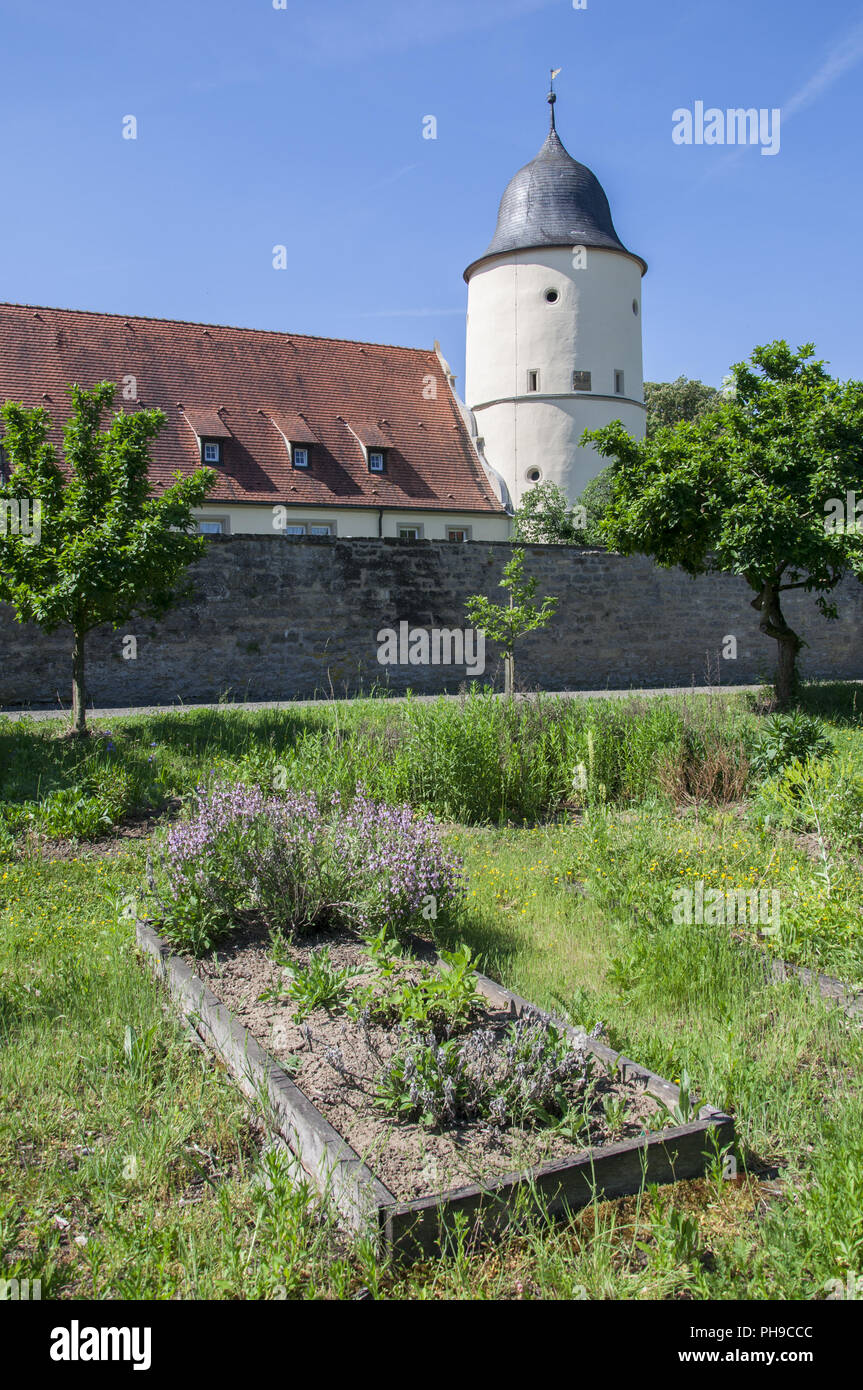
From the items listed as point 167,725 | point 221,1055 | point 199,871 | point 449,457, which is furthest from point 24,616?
point 449,457

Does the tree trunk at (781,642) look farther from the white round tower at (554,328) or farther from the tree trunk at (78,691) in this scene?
the white round tower at (554,328)

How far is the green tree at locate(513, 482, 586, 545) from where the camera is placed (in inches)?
1069

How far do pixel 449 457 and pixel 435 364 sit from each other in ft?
14.7

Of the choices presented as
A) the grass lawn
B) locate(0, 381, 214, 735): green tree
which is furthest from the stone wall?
the grass lawn

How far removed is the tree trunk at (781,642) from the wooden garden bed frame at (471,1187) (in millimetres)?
10161

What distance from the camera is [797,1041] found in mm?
3676

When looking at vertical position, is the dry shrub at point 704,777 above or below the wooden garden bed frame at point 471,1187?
above

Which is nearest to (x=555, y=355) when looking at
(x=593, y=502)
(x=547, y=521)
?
(x=593, y=502)

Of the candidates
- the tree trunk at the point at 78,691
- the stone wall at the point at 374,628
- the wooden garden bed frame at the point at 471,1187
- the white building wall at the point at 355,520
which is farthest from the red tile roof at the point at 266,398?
the wooden garden bed frame at the point at 471,1187

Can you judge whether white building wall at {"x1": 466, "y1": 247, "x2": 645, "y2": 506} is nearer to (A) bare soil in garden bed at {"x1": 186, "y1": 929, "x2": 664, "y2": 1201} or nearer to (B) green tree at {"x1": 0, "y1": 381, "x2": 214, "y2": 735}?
(B) green tree at {"x1": 0, "y1": 381, "x2": 214, "y2": 735}

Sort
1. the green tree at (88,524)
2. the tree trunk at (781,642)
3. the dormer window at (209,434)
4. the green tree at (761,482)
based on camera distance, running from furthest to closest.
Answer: the dormer window at (209,434) → the tree trunk at (781,642) → the green tree at (761,482) → the green tree at (88,524)

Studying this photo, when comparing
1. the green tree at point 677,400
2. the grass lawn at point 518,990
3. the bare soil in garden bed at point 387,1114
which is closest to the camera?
the grass lawn at point 518,990

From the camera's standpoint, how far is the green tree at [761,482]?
11.3 metres

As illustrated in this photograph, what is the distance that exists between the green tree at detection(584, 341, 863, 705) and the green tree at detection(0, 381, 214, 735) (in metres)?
5.45
